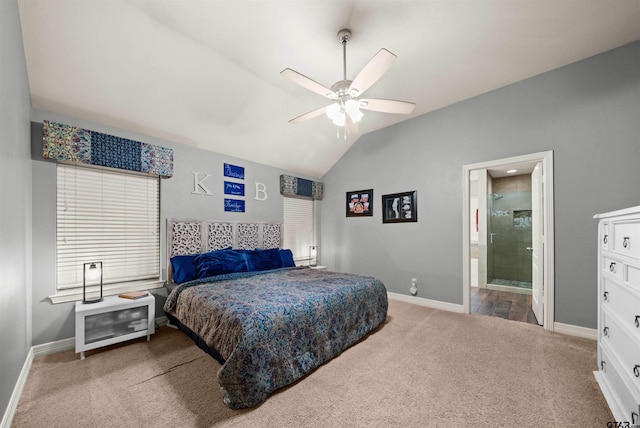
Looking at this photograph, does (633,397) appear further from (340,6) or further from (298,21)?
(298,21)

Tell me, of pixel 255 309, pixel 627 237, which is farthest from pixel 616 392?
pixel 255 309

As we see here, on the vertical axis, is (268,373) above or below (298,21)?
below

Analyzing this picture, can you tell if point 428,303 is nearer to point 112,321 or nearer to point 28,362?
point 112,321

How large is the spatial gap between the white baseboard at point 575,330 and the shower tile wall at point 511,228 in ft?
8.09

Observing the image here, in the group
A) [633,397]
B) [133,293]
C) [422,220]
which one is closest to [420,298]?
[422,220]

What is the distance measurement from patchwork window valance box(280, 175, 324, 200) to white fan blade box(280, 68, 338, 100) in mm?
2506

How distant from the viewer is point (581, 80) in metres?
2.79

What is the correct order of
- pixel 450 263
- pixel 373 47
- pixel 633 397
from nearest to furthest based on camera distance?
pixel 633 397, pixel 373 47, pixel 450 263

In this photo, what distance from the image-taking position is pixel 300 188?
16.0 ft

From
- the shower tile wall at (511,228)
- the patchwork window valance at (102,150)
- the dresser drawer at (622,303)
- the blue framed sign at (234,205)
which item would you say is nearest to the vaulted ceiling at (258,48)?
the patchwork window valance at (102,150)

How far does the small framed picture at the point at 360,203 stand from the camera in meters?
4.59

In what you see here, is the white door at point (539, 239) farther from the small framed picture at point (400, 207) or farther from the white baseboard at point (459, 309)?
the small framed picture at point (400, 207)

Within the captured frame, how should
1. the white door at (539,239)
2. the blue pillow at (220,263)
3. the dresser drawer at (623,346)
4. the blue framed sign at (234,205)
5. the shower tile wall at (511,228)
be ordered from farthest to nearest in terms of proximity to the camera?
the shower tile wall at (511,228) < the blue framed sign at (234,205) < the blue pillow at (220,263) < the white door at (539,239) < the dresser drawer at (623,346)

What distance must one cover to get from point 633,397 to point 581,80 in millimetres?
3063
